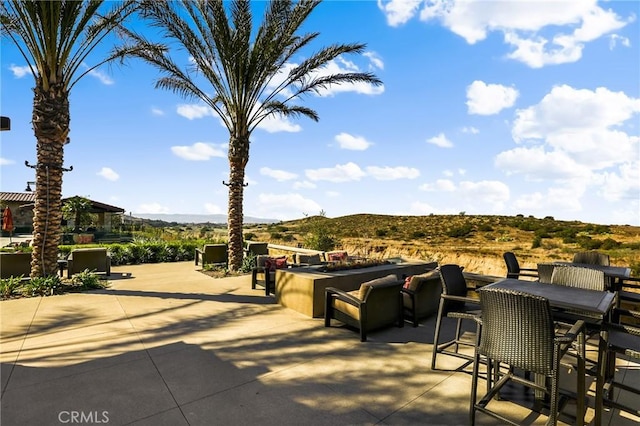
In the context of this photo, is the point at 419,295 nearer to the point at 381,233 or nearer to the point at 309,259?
the point at 309,259

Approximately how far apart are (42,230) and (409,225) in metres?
32.1

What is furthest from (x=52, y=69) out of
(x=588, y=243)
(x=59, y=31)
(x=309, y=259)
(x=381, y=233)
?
(x=381, y=233)

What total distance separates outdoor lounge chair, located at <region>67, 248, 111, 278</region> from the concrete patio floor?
271 centimetres

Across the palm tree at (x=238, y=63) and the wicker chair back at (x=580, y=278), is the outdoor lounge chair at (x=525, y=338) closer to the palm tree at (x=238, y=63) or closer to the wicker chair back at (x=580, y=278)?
the wicker chair back at (x=580, y=278)

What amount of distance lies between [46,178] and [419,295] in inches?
316

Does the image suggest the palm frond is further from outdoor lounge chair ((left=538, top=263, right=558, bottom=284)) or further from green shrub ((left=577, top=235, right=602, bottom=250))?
green shrub ((left=577, top=235, right=602, bottom=250))

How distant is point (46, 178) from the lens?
7008mm

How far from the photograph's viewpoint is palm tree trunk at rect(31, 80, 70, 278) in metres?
6.93

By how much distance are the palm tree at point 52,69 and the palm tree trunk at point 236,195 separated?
386cm

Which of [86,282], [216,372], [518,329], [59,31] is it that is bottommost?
[216,372]

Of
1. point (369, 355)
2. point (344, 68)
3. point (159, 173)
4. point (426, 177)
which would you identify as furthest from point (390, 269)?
point (159, 173)

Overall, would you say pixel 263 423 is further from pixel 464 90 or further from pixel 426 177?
pixel 426 177

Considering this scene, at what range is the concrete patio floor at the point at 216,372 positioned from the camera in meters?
2.60

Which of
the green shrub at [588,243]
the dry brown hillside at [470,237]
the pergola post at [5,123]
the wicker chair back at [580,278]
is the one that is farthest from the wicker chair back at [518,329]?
the green shrub at [588,243]
